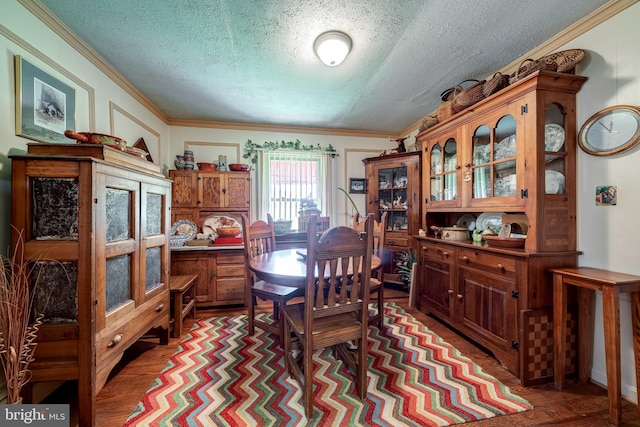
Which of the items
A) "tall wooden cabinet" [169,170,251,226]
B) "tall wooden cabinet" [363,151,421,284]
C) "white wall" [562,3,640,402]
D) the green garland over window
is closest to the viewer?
"white wall" [562,3,640,402]

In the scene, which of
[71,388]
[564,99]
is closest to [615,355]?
[564,99]

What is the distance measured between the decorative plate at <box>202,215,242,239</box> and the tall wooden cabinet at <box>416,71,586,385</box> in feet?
8.82

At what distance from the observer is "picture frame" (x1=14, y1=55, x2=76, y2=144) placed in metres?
1.43

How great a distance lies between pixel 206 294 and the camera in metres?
A: 2.90

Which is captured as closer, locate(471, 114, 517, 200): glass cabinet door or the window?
locate(471, 114, 517, 200): glass cabinet door

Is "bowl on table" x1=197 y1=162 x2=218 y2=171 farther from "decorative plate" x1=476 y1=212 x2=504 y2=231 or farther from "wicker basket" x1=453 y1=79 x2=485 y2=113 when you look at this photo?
"decorative plate" x1=476 y1=212 x2=504 y2=231

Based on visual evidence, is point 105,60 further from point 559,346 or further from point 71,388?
Result: point 559,346

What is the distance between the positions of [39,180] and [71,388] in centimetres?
142

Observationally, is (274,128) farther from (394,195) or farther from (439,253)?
(439,253)

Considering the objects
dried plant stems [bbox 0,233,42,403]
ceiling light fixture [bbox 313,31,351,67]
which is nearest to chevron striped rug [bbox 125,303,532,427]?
dried plant stems [bbox 0,233,42,403]

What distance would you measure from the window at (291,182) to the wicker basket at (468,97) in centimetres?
205

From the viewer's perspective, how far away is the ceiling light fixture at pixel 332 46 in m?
1.80

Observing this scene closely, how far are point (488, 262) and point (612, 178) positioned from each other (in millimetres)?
906

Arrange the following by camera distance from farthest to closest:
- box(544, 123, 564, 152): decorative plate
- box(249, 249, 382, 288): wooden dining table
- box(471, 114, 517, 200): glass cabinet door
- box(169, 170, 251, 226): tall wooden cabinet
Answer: box(169, 170, 251, 226): tall wooden cabinet < box(471, 114, 517, 200): glass cabinet door < box(544, 123, 564, 152): decorative plate < box(249, 249, 382, 288): wooden dining table
